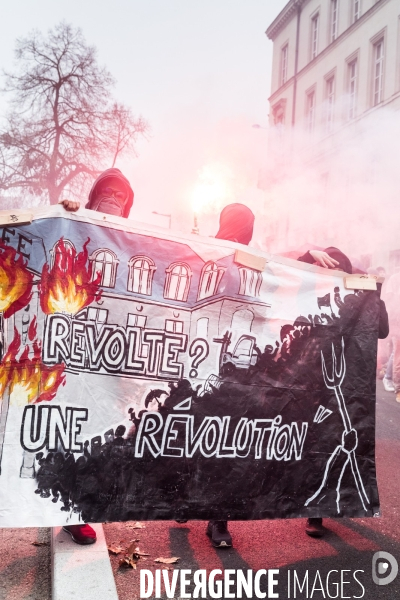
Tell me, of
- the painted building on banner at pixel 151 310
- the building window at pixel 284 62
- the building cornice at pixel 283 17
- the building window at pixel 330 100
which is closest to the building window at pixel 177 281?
the painted building on banner at pixel 151 310

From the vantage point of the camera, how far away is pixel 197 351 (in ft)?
11.0

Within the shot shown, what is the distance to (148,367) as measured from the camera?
3252 millimetres

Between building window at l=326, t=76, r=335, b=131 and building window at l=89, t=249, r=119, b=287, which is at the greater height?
building window at l=326, t=76, r=335, b=131

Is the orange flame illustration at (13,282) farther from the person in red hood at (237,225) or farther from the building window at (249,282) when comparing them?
the person in red hood at (237,225)

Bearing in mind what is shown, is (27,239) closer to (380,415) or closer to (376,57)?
(380,415)

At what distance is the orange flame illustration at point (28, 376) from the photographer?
3002 mm

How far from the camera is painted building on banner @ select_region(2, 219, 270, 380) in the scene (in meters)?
3.14

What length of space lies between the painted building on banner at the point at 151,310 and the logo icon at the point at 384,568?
1.25 metres

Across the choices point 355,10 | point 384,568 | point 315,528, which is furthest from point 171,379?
point 355,10

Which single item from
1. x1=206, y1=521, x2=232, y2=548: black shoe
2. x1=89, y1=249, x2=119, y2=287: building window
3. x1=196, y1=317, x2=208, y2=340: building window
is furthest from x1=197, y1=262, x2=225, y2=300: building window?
x1=206, y1=521, x2=232, y2=548: black shoe

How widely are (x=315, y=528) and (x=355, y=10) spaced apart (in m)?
24.1

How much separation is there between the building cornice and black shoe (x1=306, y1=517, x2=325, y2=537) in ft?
94.1

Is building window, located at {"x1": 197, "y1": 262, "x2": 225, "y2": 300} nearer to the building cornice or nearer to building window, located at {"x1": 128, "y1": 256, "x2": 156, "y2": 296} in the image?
building window, located at {"x1": 128, "y1": 256, "x2": 156, "y2": 296}

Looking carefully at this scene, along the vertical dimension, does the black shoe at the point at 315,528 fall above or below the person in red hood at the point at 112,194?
below
